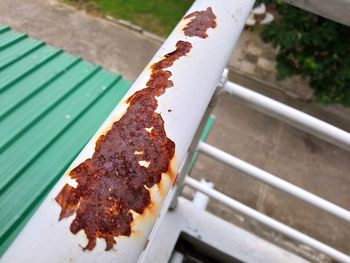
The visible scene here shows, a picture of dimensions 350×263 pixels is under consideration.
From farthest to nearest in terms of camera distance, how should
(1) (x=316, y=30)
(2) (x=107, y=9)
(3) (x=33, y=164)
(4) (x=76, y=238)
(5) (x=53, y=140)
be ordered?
(2) (x=107, y=9)
(1) (x=316, y=30)
(5) (x=53, y=140)
(3) (x=33, y=164)
(4) (x=76, y=238)

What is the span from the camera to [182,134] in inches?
26.6

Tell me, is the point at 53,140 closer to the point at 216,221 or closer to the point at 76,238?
the point at 216,221

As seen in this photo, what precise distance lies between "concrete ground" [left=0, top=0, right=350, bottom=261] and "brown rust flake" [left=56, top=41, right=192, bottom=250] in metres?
4.43

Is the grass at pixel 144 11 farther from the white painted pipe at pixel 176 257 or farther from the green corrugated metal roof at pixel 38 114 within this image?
the white painted pipe at pixel 176 257

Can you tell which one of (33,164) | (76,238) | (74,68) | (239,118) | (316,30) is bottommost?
(76,238)

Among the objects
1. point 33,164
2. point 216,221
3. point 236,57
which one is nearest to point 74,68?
point 33,164

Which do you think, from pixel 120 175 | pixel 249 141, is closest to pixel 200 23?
pixel 120 175

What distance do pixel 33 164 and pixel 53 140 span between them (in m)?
0.29

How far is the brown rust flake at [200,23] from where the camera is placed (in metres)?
0.87

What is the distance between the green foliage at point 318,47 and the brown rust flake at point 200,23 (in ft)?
16.2

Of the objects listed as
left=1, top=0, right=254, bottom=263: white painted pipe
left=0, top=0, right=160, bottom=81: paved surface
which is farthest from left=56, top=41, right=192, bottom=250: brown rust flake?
left=0, top=0, right=160, bottom=81: paved surface

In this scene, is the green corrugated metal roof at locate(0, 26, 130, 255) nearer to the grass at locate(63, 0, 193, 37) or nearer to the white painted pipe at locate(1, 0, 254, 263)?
the white painted pipe at locate(1, 0, 254, 263)

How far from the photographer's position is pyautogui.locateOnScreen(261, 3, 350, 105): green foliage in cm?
526

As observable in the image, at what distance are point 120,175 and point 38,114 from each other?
96.0 inches
